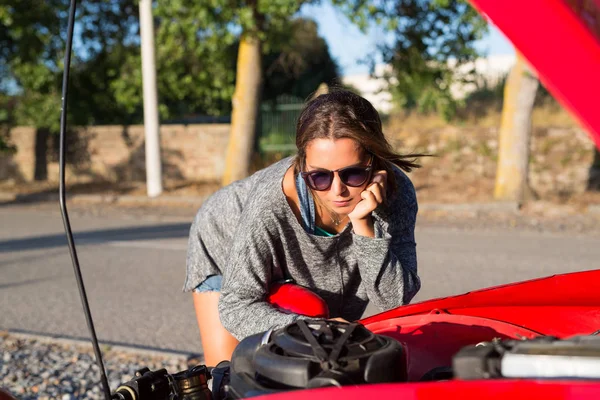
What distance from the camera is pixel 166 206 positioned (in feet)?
48.0

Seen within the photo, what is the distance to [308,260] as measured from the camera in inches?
101

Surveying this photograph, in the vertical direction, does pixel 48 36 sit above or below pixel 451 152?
above

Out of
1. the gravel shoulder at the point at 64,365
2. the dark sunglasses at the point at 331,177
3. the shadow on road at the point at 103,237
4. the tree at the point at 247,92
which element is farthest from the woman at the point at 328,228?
the tree at the point at 247,92

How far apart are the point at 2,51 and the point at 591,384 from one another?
2067 cm

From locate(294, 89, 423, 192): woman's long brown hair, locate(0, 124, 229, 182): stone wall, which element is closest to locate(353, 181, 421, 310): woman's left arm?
locate(294, 89, 423, 192): woman's long brown hair

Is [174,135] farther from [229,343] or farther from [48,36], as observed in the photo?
[229,343]

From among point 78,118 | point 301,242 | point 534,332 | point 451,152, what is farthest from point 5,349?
point 78,118

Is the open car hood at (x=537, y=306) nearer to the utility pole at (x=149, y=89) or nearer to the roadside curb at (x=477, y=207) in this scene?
the roadside curb at (x=477, y=207)

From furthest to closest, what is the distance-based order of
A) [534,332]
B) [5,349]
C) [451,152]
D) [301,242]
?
[451,152] → [5,349] → [301,242] → [534,332]

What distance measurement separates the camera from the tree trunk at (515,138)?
12.6 m

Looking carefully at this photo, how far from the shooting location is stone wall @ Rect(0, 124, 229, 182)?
1795 cm

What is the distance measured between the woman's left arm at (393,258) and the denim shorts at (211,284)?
27.9 inches

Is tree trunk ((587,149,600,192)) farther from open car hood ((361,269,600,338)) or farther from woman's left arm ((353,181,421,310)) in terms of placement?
open car hood ((361,269,600,338))

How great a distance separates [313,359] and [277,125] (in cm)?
1660
